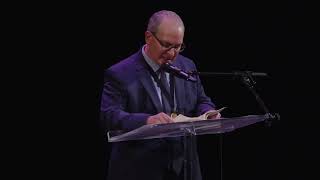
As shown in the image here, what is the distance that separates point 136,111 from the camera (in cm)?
313

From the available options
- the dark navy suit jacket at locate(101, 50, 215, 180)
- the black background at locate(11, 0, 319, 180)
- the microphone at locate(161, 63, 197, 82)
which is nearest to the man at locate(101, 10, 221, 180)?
the dark navy suit jacket at locate(101, 50, 215, 180)

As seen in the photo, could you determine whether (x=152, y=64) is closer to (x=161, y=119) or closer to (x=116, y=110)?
(x=116, y=110)

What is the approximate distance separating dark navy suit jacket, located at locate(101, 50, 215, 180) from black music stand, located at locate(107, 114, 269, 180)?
32cm

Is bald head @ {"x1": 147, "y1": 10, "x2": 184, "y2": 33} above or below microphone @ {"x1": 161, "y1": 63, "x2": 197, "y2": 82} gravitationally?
above

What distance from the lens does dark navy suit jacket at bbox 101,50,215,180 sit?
10.1 ft

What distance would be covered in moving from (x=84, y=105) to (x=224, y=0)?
4.79ft

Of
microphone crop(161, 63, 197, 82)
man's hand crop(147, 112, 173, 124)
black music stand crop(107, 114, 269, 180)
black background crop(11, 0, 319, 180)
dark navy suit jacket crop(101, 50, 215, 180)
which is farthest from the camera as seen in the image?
black background crop(11, 0, 319, 180)

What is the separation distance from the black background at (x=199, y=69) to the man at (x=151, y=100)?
2.98 feet

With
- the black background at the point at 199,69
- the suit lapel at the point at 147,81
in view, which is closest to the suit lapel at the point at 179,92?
the suit lapel at the point at 147,81

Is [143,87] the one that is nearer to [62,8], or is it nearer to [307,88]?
[62,8]

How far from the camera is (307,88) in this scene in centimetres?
480

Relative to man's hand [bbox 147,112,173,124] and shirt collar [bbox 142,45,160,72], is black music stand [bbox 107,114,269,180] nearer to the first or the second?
man's hand [bbox 147,112,173,124]

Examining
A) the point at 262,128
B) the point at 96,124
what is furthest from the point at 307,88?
the point at 96,124

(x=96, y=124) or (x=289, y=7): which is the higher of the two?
(x=289, y=7)
